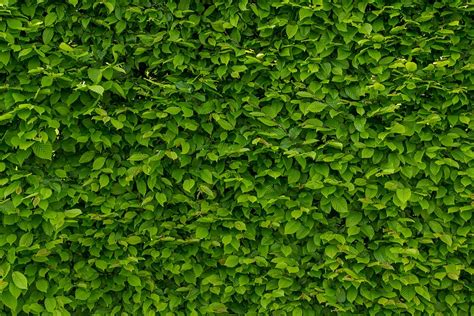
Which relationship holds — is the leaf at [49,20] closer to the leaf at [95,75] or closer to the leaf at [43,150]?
the leaf at [95,75]

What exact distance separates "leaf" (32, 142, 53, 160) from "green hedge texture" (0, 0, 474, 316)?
0.04 meters

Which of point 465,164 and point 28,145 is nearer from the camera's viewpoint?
point 28,145

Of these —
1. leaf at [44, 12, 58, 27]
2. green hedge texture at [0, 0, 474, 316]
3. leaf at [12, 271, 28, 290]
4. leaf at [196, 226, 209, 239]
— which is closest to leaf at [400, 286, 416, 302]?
green hedge texture at [0, 0, 474, 316]

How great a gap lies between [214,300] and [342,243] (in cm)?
75

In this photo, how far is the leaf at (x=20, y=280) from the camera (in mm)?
2633

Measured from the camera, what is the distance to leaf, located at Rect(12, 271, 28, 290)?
263cm

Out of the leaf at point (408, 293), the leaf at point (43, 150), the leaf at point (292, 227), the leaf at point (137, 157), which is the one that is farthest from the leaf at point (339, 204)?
the leaf at point (43, 150)

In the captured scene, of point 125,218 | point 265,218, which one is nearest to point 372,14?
point 265,218

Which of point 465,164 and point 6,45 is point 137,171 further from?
point 465,164

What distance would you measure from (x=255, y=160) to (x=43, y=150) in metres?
1.07

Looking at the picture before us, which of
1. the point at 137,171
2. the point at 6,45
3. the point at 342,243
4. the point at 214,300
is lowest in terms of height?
the point at 214,300

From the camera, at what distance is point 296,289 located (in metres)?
2.93

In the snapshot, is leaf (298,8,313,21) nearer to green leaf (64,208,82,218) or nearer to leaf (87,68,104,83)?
leaf (87,68,104,83)

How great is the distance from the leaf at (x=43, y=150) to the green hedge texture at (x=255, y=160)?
1.8 inches
